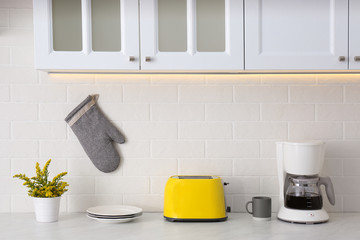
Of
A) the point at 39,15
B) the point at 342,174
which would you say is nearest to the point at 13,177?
the point at 39,15

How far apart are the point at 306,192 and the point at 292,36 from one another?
0.70 meters

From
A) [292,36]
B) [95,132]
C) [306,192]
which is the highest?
[292,36]

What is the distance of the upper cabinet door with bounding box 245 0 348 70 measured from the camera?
1963 millimetres

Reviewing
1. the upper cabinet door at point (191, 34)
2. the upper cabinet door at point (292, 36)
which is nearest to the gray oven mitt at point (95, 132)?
the upper cabinet door at point (191, 34)

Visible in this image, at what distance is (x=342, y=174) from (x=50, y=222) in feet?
4.67

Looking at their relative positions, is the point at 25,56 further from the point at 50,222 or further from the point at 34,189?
the point at 50,222

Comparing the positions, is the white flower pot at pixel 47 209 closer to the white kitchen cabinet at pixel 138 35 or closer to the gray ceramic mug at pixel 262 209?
the white kitchen cabinet at pixel 138 35

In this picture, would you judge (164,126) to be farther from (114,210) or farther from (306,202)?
(306,202)

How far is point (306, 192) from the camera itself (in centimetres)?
206

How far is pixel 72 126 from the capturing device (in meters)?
2.28

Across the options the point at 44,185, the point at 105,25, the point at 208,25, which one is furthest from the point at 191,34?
the point at 44,185

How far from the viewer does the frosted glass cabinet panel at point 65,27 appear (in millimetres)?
1979

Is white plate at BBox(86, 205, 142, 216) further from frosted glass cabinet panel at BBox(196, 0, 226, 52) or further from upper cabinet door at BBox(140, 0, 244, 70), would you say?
frosted glass cabinet panel at BBox(196, 0, 226, 52)

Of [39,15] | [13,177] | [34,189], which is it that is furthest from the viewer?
[13,177]
